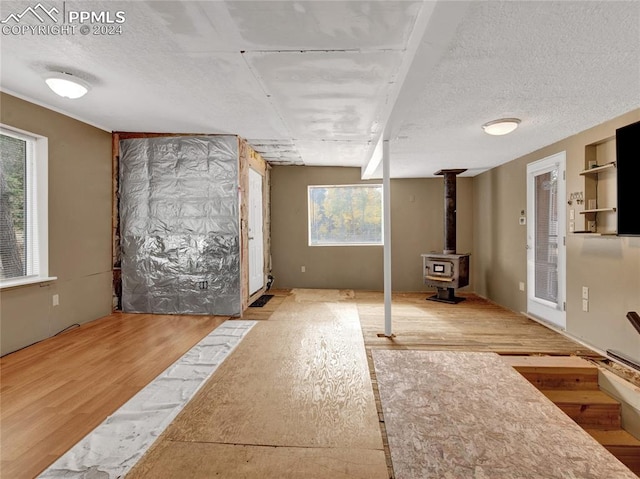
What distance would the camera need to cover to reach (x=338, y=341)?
3180 millimetres

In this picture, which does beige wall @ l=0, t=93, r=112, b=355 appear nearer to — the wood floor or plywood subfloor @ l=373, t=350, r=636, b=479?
the wood floor

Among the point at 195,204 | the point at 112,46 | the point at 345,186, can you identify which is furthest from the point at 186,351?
the point at 345,186

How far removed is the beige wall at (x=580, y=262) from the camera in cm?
268

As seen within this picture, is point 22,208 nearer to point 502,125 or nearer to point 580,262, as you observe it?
point 502,125

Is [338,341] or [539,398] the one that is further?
[338,341]

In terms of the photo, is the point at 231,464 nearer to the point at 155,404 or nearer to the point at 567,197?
the point at 155,404

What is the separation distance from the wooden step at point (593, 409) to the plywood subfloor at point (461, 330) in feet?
1.50

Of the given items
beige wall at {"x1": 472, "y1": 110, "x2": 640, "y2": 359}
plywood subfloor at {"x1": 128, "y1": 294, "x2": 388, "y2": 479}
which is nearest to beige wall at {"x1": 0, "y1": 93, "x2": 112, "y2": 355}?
plywood subfloor at {"x1": 128, "y1": 294, "x2": 388, "y2": 479}

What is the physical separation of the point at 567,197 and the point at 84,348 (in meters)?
5.26

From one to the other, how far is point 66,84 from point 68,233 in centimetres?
174

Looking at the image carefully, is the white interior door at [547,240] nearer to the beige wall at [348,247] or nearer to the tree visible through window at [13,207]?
the beige wall at [348,247]

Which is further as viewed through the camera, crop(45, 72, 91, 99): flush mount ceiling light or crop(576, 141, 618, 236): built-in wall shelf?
crop(576, 141, 618, 236): built-in wall shelf

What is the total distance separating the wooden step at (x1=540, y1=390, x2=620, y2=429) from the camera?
2.50 metres

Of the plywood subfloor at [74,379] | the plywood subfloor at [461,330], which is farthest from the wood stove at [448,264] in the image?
the plywood subfloor at [74,379]
